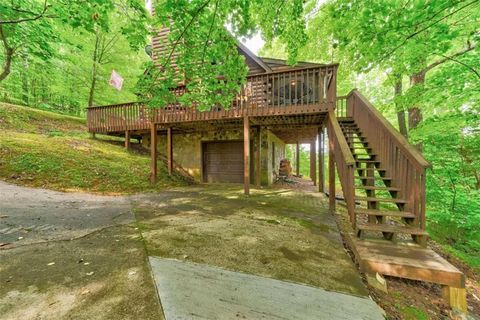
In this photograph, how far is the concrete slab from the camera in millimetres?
1535

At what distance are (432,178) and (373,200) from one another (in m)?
4.38

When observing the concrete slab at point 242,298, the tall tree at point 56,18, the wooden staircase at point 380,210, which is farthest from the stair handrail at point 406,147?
the tall tree at point 56,18

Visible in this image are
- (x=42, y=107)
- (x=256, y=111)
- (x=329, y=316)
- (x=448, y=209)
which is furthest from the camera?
(x=42, y=107)

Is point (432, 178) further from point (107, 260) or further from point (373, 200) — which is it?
point (107, 260)

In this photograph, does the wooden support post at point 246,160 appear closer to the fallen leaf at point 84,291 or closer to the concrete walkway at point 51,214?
the concrete walkway at point 51,214

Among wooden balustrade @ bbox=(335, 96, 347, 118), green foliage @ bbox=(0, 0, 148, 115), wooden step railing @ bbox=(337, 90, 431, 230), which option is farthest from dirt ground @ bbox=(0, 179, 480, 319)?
wooden balustrade @ bbox=(335, 96, 347, 118)

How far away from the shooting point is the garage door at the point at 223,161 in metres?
9.74

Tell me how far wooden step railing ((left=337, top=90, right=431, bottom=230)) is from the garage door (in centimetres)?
564

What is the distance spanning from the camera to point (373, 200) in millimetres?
3502

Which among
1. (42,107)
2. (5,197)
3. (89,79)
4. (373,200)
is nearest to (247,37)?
(373,200)

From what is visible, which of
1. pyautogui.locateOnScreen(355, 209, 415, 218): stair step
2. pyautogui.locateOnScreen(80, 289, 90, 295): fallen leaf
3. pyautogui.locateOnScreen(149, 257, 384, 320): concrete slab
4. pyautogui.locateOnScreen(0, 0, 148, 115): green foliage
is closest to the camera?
pyautogui.locateOnScreen(149, 257, 384, 320): concrete slab

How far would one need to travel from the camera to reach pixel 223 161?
993cm

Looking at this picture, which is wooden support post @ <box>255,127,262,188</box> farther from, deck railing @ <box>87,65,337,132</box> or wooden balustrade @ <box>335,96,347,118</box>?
wooden balustrade @ <box>335,96,347,118</box>

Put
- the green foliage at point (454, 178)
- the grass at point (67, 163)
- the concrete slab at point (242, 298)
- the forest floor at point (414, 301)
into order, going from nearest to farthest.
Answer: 1. the concrete slab at point (242, 298)
2. the forest floor at point (414, 301)
3. the green foliage at point (454, 178)
4. the grass at point (67, 163)
